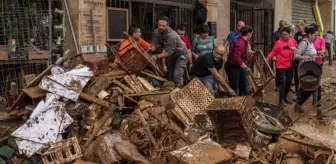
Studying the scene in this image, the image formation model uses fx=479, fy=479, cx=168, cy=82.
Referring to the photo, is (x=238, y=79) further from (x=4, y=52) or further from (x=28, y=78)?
(x=4, y=52)

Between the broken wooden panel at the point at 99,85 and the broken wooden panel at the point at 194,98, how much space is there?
107 cm

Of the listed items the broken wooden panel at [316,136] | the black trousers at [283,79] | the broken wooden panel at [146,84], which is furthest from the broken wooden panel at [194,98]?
the black trousers at [283,79]

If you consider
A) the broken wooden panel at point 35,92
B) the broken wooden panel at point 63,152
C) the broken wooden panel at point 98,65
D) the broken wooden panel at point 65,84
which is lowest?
the broken wooden panel at point 63,152

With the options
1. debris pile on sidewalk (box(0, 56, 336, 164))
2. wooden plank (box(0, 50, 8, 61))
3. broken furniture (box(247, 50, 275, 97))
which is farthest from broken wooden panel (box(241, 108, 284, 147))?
wooden plank (box(0, 50, 8, 61))

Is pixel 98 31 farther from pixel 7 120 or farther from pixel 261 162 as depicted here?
pixel 261 162

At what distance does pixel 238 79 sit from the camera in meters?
8.77

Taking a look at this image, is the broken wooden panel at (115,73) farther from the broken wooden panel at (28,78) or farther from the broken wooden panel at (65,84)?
the broken wooden panel at (28,78)

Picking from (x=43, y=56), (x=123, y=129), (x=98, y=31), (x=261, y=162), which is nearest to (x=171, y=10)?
(x=98, y=31)

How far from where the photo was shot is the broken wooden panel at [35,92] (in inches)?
271

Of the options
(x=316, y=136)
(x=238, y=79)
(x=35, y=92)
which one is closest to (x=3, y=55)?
(x=35, y=92)

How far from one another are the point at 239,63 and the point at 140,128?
284 centimetres

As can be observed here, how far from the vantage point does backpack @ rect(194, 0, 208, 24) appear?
40.3 ft

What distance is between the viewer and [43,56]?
8133 mm

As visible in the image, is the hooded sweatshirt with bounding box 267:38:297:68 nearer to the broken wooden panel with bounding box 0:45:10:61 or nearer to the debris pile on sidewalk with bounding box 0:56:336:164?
the debris pile on sidewalk with bounding box 0:56:336:164
